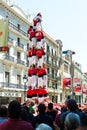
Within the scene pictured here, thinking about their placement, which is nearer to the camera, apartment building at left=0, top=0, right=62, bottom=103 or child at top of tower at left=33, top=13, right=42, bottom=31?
child at top of tower at left=33, top=13, right=42, bottom=31

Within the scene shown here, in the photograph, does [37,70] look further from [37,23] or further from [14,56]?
[14,56]

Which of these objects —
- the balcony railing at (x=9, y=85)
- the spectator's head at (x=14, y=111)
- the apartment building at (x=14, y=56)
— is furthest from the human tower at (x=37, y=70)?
the balcony railing at (x=9, y=85)

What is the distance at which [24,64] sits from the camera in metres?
48.1

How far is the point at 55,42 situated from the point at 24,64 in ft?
67.9

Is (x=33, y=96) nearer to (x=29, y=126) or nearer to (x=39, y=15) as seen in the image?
(x=39, y=15)

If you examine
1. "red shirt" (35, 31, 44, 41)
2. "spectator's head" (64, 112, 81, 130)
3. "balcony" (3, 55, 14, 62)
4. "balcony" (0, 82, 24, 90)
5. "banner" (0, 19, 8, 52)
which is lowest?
"spectator's head" (64, 112, 81, 130)

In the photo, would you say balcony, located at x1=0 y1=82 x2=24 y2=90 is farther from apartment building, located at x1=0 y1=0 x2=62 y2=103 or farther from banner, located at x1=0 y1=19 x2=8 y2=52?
banner, located at x1=0 y1=19 x2=8 y2=52

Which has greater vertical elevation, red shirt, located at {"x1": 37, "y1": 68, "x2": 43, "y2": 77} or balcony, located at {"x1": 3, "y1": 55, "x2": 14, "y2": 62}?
balcony, located at {"x1": 3, "y1": 55, "x2": 14, "y2": 62}

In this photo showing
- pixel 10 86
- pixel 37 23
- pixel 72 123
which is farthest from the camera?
pixel 10 86

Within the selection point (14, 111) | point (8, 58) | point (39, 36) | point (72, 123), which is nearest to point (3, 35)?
point (39, 36)

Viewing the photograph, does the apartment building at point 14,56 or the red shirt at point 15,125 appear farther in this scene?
the apartment building at point 14,56

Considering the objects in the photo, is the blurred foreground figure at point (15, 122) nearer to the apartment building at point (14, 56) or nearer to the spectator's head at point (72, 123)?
the spectator's head at point (72, 123)

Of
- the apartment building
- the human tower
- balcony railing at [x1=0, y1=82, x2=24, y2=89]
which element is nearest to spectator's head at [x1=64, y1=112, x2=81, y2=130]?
the human tower

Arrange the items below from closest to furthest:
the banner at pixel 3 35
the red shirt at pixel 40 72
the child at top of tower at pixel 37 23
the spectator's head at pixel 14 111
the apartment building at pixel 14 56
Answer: the spectator's head at pixel 14 111, the banner at pixel 3 35, the red shirt at pixel 40 72, the child at top of tower at pixel 37 23, the apartment building at pixel 14 56
